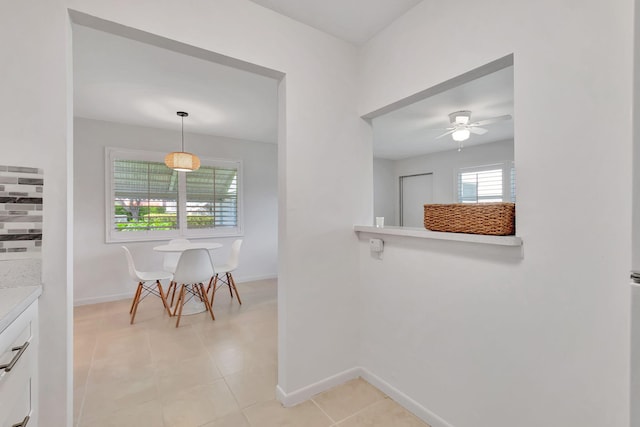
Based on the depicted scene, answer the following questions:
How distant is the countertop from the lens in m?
0.87

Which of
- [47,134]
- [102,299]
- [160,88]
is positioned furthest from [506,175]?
[102,299]

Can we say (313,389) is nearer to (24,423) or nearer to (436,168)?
(24,423)

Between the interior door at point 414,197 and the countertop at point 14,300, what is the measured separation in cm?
597

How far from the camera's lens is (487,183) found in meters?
5.16

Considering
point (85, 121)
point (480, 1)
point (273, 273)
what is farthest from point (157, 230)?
point (480, 1)

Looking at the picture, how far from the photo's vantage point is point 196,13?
4.89 ft

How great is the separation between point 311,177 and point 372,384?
147 cm

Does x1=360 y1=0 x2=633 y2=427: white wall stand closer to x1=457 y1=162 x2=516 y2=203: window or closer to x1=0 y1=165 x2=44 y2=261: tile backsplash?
x1=0 y1=165 x2=44 y2=261: tile backsplash

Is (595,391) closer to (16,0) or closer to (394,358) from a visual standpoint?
(394,358)

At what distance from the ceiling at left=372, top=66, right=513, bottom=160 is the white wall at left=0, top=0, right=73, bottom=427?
2376 millimetres

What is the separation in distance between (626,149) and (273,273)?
4751 millimetres

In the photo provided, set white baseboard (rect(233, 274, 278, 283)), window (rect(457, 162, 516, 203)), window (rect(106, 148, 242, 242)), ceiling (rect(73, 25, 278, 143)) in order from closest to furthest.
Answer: ceiling (rect(73, 25, 278, 143)) → window (rect(106, 148, 242, 242)) → white baseboard (rect(233, 274, 278, 283)) → window (rect(457, 162, 516, 203))

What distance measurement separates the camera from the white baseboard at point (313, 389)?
175 centimetres

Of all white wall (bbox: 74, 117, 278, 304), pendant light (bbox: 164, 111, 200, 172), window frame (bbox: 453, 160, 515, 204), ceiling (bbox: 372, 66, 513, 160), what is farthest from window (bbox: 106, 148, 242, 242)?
window frame (bbox: 453, 160, 515, 204)
